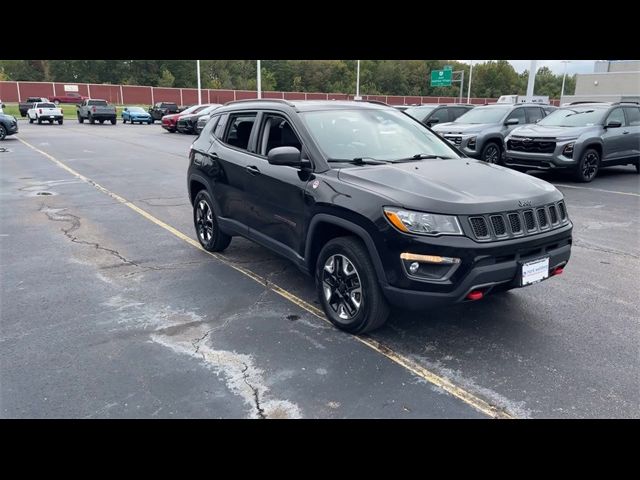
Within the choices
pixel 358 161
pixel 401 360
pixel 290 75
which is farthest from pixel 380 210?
pixel 290 75

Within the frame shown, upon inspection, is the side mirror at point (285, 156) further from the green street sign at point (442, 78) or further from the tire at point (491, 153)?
the green street sign at point (442, 78)

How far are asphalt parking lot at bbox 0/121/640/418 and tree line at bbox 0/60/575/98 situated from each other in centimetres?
6440

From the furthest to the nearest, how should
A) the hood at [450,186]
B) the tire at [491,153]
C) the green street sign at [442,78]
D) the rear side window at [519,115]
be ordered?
the green street sign at [442,78], the rear side window at [519,115], the tire at [491,153], the hood at [450,186]

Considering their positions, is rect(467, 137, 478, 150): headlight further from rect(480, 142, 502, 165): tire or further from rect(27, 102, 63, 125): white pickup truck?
rect(27, 102, 63, 125): white pickup truck

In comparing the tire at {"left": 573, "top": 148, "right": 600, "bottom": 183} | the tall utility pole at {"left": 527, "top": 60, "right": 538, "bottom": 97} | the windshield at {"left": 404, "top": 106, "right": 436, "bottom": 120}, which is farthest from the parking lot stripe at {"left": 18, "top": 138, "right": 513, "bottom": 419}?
the tall utility pole at {"left": 527, "top": 60, "right": 538, "bottom": 97}

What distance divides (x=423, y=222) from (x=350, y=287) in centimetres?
87

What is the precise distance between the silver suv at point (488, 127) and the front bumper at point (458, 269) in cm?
982

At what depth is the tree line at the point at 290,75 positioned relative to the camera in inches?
3012

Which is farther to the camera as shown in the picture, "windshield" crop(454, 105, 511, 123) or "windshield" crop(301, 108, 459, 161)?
"windshield" crop(454, 105, 511, 123)

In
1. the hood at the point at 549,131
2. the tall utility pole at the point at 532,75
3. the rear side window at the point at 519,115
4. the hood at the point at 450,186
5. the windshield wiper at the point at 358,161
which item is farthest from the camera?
the tall utility pole at the point at 532,75

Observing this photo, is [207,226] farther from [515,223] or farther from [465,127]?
[465,127]

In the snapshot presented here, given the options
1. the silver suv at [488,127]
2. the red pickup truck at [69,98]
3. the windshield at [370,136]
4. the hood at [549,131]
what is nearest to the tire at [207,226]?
the windshield at [370,136]

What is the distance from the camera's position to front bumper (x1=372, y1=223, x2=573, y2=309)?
3.56 meters
